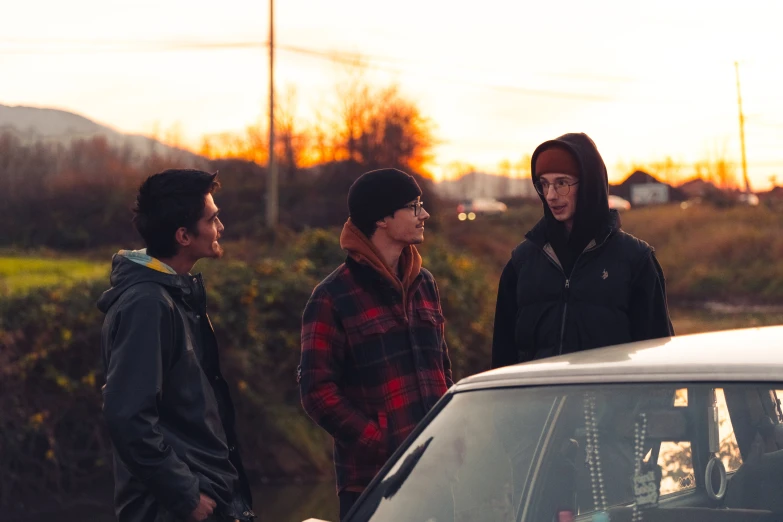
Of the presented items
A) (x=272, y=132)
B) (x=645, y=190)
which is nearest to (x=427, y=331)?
(x=272, y=132)

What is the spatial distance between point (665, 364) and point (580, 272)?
1.87 meters

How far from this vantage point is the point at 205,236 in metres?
3.96

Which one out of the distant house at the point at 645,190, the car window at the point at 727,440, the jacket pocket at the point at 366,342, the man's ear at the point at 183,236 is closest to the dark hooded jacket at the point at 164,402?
the man's ear at the point at 183,236

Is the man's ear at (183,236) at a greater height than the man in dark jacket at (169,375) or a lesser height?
greater

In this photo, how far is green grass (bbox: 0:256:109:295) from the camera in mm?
11894

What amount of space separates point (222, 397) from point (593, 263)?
62.4 inches

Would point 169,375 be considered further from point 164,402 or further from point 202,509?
point 202,509

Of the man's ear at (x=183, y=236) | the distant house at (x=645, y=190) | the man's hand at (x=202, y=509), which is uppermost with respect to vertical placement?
the distant house at (x=645, y=190)

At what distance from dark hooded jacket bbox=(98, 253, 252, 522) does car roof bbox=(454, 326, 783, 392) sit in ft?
3.26

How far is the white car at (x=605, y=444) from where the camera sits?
2.76 metres

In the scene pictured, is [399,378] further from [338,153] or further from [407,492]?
[338,153]

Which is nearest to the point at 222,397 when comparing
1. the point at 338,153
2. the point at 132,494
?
the point at 132,494

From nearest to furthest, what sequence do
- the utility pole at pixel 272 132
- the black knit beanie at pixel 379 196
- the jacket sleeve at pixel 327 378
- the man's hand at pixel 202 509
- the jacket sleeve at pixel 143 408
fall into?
1. the jacket sleeve at pixel 143 408
2. the man's hand at pixel 202 509
3. the jacket sleeve at pixel 327 378
4. the black knit beanie at pixel 379 196
5. the utility pole at pixel 272 132

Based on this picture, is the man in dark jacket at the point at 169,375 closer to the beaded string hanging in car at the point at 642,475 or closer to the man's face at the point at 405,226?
the man's face at the point at 405,226
